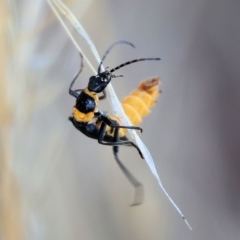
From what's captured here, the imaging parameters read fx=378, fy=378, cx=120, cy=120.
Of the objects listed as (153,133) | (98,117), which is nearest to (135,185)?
(153,133)

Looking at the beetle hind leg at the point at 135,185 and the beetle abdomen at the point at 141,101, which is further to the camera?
the beetle hind leg at the point at 135,185

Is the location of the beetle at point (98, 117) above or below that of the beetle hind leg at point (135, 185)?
above

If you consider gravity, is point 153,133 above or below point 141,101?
below

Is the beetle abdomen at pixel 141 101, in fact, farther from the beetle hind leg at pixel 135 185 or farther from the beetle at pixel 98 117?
the beetle hind leg at pixel 135 185

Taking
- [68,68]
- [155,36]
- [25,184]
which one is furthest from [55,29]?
[25,184]

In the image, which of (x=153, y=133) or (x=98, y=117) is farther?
(x=153, y=133)

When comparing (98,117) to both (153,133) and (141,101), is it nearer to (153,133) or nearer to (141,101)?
(141,101)

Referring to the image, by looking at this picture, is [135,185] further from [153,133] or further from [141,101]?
[141,101]

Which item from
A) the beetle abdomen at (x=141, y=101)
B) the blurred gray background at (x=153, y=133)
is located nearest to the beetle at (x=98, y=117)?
the beetle abdomen at (x=141, y=101)
